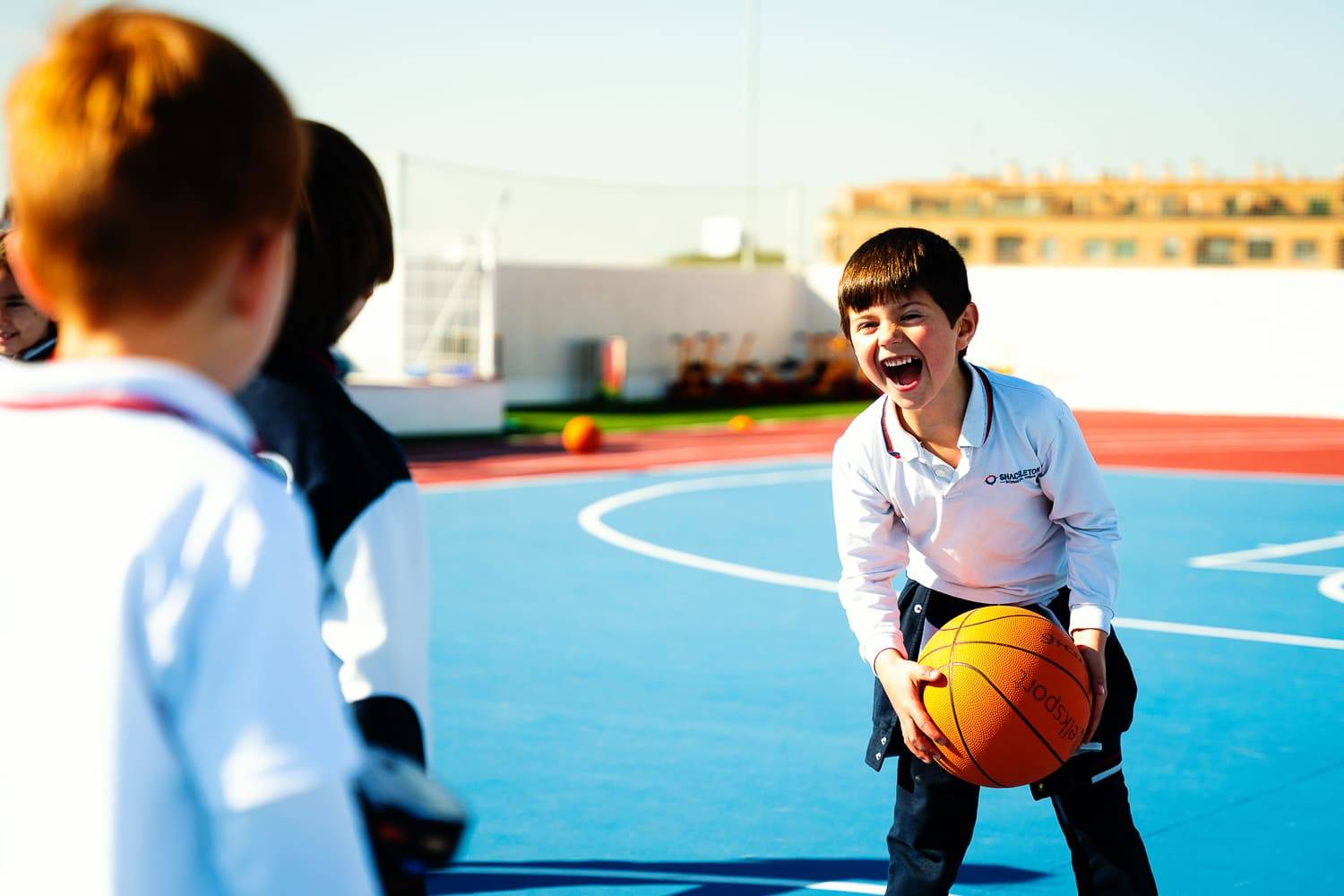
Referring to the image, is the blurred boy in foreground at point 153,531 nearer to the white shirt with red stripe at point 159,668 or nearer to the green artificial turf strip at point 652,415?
the white shirt with red stripe at point 159,668

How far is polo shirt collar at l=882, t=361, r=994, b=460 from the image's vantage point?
3.50 meters

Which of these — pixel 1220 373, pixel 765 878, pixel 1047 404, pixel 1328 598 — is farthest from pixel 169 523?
pixel 1220 373

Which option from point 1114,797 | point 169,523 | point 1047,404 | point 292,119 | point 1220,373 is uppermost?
point 292,119

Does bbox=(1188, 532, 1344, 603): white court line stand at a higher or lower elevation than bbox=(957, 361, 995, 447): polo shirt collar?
lower

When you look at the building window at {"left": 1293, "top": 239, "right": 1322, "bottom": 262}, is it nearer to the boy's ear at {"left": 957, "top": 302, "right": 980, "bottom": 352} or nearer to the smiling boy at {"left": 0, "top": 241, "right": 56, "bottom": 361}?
the boy's ear at {"left": 957, "top": 302, "right": 980, "bottom": 352}

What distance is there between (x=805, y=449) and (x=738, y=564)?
28.7 feet

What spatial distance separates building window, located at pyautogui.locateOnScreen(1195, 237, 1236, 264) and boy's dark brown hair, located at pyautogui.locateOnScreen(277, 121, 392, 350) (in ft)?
179

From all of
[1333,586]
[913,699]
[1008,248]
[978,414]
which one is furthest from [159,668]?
[1008,248]

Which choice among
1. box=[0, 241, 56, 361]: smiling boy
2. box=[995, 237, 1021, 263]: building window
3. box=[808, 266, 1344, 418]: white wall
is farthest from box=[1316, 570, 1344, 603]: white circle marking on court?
box=[995, 237, 1021, 263]: building window

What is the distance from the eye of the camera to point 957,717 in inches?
133

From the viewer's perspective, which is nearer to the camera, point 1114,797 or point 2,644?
point 2,644

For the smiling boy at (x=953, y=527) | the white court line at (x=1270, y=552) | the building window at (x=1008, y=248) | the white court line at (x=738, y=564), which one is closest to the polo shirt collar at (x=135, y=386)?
the smiling boy at (x=953, y=527)

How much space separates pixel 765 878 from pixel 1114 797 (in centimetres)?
136

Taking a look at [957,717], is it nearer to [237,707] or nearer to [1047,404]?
[1047,404]
